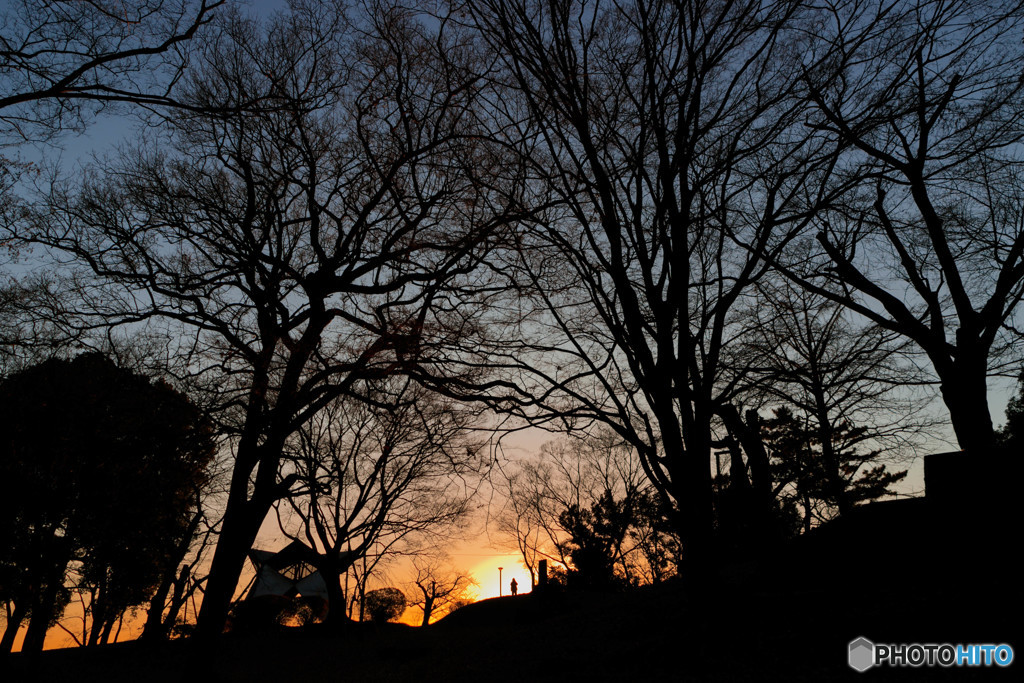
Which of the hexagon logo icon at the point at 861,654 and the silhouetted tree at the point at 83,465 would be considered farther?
the silhouetted tree at the point at 83,465

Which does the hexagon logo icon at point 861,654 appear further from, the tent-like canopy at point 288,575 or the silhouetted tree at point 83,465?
the tent-like canopy at point 288,575

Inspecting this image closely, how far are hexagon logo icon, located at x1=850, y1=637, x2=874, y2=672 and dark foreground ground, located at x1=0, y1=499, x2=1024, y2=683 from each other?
0.40 ft

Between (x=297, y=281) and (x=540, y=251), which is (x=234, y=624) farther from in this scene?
(x=540, y=251)

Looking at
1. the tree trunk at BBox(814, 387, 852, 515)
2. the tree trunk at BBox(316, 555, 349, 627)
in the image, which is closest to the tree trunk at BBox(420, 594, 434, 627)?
the tree trunk at BBox(316, 555, 349, 627)

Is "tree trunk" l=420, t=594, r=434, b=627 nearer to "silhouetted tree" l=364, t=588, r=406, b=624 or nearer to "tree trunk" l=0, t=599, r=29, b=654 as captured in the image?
"silhouetted tree" l=364, t=588, r=406, b=624

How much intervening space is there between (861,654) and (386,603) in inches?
1329

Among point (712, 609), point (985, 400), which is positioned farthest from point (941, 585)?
point (985, 400)

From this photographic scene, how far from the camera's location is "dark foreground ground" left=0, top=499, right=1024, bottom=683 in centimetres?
572

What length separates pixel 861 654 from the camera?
5703mm

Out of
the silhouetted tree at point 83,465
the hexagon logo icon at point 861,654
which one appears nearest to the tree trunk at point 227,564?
the silhouetted tree at point 83,465

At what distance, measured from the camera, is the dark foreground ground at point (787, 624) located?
572cm

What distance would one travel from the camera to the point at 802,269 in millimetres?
10469

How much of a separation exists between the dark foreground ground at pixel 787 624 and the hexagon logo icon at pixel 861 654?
0.40 ft

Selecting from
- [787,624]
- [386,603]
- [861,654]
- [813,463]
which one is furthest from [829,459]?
[386,603]
